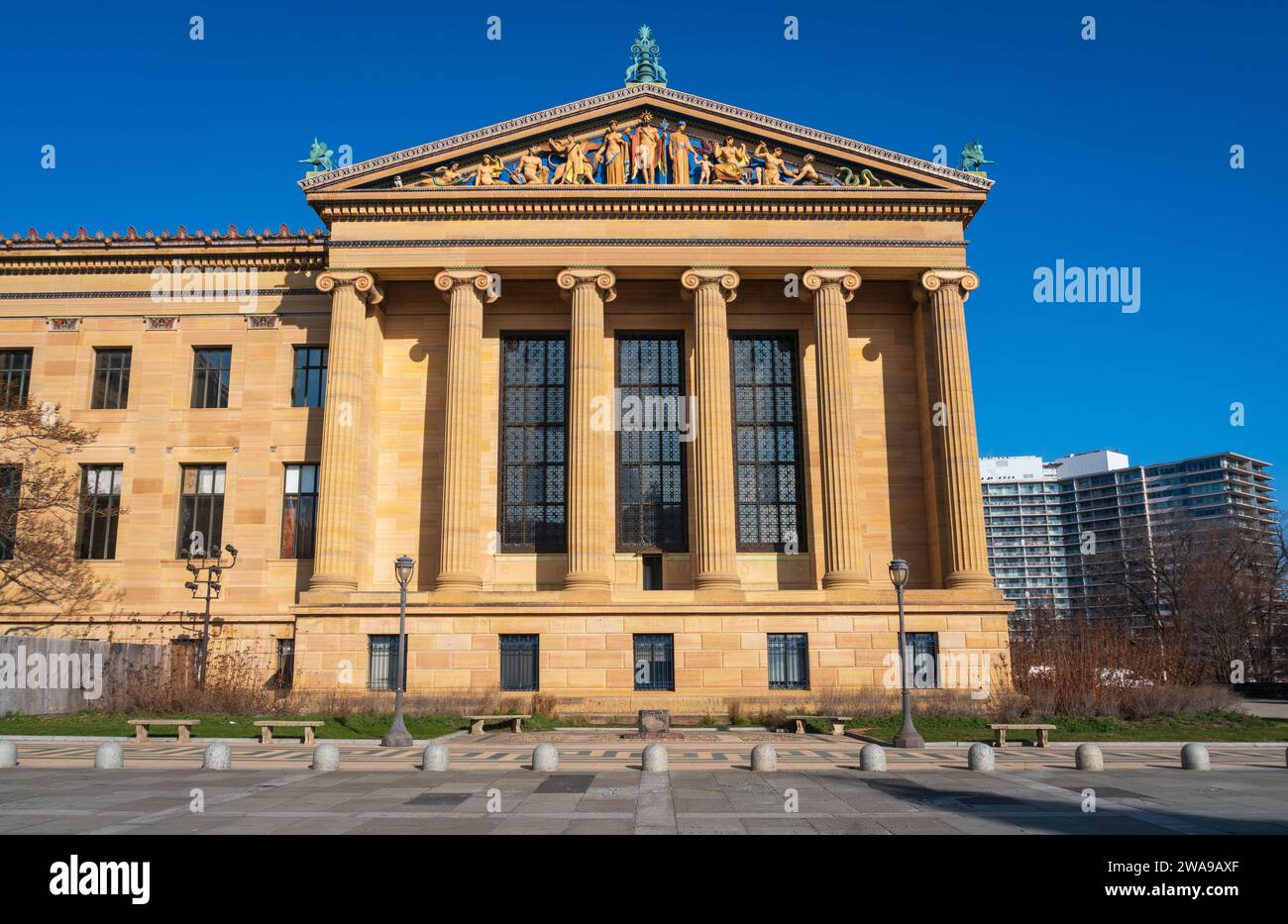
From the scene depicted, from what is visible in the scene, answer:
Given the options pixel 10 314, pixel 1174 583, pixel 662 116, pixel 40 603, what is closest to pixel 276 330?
pixel 10 314

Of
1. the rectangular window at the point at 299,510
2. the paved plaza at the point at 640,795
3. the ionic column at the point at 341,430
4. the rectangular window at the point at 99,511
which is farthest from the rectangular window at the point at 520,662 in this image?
the rectangular window at the point at 99,511

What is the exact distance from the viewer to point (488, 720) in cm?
2984

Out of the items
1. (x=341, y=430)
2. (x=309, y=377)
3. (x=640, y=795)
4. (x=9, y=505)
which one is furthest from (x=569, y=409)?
(x=640, y=795)

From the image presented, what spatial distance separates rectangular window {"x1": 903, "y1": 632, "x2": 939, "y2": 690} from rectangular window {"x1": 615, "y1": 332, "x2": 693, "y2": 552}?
1020cm

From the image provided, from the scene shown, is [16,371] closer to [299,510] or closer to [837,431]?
[299,510]

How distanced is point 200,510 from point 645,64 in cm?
2850

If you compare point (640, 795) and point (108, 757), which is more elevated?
point (108, 757)

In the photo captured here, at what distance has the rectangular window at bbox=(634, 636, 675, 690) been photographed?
34594 mm

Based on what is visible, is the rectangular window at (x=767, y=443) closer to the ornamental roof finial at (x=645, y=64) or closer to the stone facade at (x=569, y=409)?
the stone facade at (x=569, y=409)

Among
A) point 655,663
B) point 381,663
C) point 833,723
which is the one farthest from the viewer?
point 655,663

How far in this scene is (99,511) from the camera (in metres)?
40.0

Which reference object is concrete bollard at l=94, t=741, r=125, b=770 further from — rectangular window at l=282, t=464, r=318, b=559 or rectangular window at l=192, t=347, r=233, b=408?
rectangular window at l=192, t=347, r=233, b=408

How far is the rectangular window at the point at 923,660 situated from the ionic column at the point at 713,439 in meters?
7.00

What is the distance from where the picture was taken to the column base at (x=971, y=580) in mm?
35562
